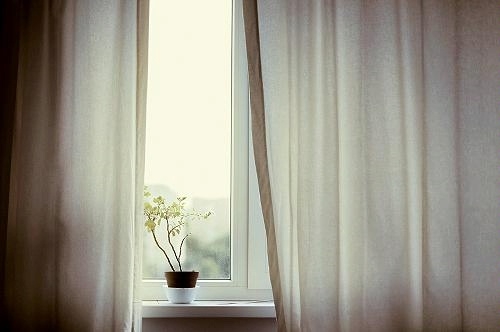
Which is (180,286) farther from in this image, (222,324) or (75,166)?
(75,166)

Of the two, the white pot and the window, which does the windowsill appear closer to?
the white pot

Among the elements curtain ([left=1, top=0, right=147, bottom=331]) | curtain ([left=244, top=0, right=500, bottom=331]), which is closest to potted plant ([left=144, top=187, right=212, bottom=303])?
curtain ([left=1, top=0, right=147, bottom=331])

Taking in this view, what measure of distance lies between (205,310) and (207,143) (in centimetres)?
69

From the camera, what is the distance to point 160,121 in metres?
2.71

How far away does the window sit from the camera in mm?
2664

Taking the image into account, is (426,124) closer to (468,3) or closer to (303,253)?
(468,3)

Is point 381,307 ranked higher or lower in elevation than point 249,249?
lower

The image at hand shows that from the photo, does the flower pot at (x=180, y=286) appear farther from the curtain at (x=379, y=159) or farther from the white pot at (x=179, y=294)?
the curtain at (x=379, y=159)

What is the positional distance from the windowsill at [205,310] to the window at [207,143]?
5.8 inches

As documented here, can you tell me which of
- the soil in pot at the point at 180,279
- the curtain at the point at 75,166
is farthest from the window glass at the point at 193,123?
the curtain at the point at 75,166

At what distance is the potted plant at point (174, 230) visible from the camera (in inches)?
99.4

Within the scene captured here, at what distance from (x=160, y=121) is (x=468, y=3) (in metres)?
1.33

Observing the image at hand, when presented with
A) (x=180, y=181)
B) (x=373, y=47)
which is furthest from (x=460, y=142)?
(x=180, y=181)

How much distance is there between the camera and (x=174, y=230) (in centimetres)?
266
